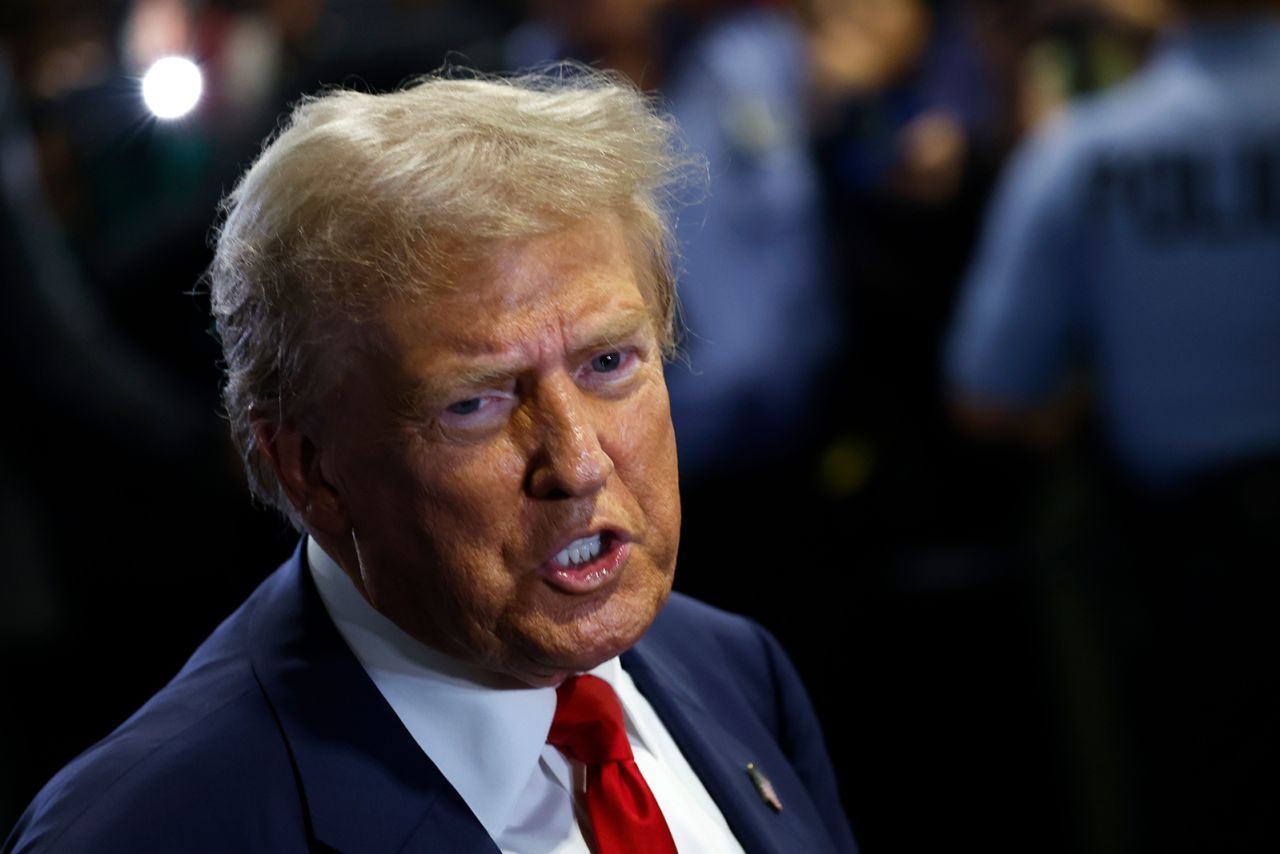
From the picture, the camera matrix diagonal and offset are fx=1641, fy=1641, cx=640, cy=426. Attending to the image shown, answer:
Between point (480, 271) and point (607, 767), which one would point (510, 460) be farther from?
point (607, 767)

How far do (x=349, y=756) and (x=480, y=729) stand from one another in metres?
0.13

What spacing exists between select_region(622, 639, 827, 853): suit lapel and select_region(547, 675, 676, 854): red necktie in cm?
13

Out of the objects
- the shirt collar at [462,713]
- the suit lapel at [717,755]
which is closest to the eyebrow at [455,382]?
the shirt collar at [462,713]

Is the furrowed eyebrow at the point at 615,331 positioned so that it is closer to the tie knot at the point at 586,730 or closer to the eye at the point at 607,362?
the eye at the point at 607,362

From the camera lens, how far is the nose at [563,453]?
5.00 ft

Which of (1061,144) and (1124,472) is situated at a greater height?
(1061,144)

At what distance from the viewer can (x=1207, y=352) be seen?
3.45 m

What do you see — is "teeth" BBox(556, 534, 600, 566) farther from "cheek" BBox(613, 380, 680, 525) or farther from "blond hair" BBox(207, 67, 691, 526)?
"blond hair" BBox(207, 67, 691, 526)

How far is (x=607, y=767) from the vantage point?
65.3 inches

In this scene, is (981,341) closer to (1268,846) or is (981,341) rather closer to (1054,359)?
(1054,359)

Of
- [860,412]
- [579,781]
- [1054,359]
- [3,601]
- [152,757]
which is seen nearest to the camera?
[152,757]

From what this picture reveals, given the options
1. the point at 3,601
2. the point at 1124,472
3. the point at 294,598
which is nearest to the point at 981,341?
the point at 1124,472

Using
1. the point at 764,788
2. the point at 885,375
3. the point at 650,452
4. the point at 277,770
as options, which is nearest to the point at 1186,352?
the point at 885,375

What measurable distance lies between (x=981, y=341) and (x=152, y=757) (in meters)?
→ 2.58
